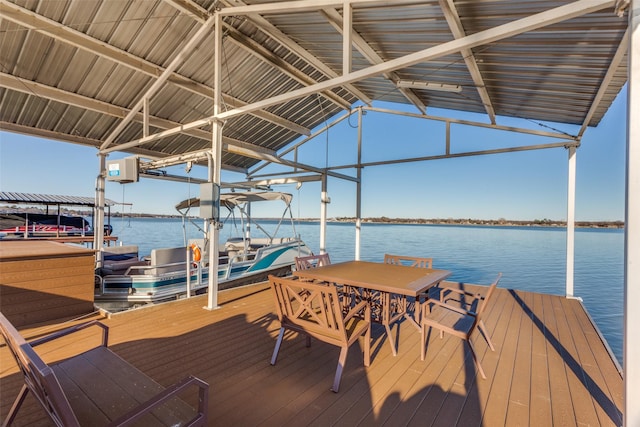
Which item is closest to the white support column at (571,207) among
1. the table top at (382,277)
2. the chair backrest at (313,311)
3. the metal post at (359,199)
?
the table top at (382,277)

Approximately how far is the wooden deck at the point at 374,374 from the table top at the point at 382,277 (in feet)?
2.16

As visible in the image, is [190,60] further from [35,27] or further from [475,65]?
[475,65]

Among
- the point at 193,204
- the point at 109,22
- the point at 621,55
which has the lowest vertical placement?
the point at 193,204

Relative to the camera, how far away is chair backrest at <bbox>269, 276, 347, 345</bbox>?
216cm

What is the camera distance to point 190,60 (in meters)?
4.65

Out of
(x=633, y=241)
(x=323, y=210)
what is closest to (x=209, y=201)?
(x=323, y=210)

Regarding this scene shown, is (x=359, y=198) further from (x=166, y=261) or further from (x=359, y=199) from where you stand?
Answer: (x=166, y=261)

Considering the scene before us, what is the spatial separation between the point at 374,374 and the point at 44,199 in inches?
433

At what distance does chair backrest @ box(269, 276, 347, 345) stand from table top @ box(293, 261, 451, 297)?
51 centimetres

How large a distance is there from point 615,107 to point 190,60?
618 cm

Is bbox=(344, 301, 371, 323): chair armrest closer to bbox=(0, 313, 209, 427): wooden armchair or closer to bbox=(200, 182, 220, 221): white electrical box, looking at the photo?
bbox=(0, 313, 209, 427): wooden armchair

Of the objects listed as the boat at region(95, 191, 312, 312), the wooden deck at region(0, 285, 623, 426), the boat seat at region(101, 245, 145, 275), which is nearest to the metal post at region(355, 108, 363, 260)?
the boat at region(95, 191, 312, 312)

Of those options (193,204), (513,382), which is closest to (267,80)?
(193,204)

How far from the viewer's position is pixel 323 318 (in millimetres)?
2291
